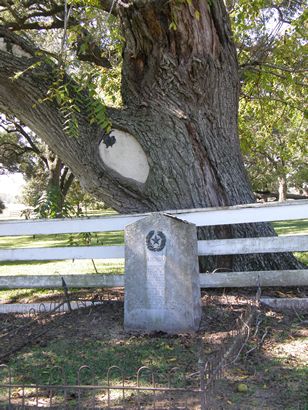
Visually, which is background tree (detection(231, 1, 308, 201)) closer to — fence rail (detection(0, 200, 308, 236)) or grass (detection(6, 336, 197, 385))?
fence rail (detection(0, 200, 308, 236))

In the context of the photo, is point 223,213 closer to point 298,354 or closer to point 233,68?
point 298,354

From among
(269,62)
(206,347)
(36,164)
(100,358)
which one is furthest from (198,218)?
(36,164)

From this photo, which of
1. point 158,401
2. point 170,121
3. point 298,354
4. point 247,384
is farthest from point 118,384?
point 170,121

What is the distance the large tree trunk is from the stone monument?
4.33 ft

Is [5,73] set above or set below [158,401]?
above

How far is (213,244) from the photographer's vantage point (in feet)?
20.1

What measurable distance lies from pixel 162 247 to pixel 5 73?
330cm

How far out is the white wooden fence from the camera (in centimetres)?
601

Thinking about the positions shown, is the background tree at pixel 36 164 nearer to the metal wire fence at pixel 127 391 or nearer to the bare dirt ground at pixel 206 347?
the bare dirt ground at pixel 206 347

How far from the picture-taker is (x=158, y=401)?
3.72 meters

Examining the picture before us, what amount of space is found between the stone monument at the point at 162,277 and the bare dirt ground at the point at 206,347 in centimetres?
17

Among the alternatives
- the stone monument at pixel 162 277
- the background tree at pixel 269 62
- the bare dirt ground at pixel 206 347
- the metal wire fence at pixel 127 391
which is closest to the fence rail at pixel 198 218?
the stone monument at pixel 162 277

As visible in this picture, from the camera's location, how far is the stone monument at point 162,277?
5.39 metres

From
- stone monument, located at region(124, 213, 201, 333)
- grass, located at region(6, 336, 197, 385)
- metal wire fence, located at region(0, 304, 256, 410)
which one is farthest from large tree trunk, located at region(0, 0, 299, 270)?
metal wire fence, located at region(0, 304, 256, 410)
